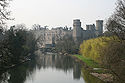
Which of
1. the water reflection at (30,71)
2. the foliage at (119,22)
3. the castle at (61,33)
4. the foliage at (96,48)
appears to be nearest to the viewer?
the foliage at (119,22)

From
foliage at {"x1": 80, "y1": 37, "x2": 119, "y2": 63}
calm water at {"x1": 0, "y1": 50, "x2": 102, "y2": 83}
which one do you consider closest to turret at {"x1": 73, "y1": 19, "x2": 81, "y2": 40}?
foliage at {"x1": 80, "y1": 37, "x2": 119, "y2": 63}

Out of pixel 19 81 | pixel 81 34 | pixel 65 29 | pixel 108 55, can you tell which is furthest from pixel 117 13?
pixel 65 29

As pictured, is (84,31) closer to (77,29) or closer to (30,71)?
(77,29)

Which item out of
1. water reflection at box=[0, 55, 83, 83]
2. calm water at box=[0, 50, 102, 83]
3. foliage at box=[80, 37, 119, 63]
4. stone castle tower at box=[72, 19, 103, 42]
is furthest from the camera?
stone castle tower at box=[72, 19, 103, 42]

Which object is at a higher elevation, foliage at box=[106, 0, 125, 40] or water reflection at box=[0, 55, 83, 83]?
foliage at box=[106, 0, 125, 40]

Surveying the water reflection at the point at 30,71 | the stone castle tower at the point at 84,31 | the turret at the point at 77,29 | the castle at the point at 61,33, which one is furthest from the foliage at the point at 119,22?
the castle at the point at 61,33

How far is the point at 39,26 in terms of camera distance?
156250 millimetres

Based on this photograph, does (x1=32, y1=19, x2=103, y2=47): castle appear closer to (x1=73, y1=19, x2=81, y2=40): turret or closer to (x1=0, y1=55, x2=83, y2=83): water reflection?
(x1=73, y1=19, x2=81, y2=40): turret

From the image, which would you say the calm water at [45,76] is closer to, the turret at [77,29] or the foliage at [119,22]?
the foliage at [119,22]

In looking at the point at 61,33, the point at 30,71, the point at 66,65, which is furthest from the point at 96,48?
the point at 61,33

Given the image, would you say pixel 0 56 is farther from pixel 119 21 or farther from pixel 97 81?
pixel 97 81

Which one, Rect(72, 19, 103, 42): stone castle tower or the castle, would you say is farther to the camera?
the castle

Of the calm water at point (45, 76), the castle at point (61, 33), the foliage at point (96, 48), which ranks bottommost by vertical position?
the calm water at point (45, 76)

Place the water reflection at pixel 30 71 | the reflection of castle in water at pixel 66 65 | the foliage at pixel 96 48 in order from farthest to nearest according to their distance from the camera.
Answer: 1. the reflection of castle in water at pixel 66 65
2. the foliage at pixel 96 48
3. the water reflection at pixel 30 71
